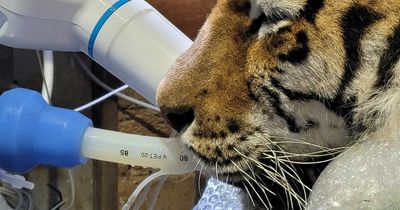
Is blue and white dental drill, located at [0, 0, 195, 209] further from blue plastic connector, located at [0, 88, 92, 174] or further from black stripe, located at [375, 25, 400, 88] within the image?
black stripe, located at [375, 25, 400, 88]

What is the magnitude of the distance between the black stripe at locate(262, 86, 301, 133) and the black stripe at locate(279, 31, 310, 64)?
0.10 ft

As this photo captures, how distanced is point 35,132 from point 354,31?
0.30 m

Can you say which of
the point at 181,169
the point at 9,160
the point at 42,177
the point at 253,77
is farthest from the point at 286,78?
the point at 42,177

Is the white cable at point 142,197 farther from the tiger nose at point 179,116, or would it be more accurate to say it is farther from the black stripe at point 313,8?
the black stripe at point 313,8

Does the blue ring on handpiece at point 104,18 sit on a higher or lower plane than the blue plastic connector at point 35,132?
higher

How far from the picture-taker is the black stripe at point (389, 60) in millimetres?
538

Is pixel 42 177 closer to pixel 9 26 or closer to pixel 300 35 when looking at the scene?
pixel 9 26

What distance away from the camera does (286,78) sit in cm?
57

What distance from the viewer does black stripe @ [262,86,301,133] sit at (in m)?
0.58

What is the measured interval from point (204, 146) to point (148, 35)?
0.16 m

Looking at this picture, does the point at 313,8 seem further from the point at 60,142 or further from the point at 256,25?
the point at 60,142

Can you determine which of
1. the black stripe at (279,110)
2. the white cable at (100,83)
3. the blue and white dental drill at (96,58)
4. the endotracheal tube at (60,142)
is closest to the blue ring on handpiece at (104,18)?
the blue and white dental drill at (96,58)

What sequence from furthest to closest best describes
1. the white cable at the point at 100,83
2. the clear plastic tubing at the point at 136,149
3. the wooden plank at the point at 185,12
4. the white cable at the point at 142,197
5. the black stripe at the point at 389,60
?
the white cable at the point at 100,83, the wooden plank at the point at 185,12, the white cable at the point at 142,197, the clear plastic tubing at the point at 136,149, the black stripe at the point at 389,60

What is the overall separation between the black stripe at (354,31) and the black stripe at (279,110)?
6cm
